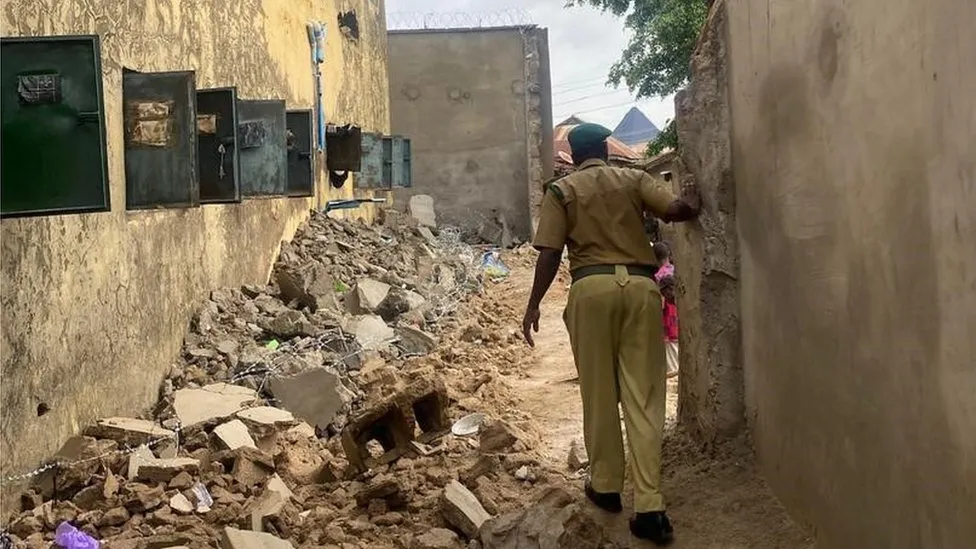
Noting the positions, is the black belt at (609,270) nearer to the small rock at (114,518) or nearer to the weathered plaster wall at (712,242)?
the weathered plaster wall at (712,242)

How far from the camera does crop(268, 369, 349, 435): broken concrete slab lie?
226 inches

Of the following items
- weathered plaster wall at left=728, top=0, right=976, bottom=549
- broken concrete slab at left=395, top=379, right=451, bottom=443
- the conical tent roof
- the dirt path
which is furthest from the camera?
the conical tent roof

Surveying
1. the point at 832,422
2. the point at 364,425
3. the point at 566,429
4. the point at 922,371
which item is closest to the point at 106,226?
the point at 364,425

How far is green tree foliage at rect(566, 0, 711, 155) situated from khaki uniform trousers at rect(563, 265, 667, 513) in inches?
421

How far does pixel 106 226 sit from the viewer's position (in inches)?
203

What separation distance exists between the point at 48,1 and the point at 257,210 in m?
4.10

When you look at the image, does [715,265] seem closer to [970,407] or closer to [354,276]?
[970,407]

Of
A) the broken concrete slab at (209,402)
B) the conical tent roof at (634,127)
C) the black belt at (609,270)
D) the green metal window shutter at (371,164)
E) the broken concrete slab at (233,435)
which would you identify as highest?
the conical tent roof at (634,127)

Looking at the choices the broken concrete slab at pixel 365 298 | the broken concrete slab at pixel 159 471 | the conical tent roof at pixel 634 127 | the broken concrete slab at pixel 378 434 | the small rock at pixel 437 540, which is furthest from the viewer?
the conical tent roof at pixel 634 127

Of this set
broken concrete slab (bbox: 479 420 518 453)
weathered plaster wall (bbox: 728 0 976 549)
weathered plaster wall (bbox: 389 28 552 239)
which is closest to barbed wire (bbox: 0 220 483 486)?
broken concrete slab (bbox: 479 420 518 453)

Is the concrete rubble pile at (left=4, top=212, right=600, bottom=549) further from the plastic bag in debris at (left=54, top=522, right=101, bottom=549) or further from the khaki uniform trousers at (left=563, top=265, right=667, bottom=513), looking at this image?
the khaki uniform trousers at (left=563, top=265, right=667, bottom=513)

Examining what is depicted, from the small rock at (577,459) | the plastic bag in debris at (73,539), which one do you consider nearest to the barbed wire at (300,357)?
the plastic bag in debris at (73,539)

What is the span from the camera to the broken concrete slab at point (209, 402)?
17.0 ft

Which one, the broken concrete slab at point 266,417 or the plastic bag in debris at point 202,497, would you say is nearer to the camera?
the plastic bag in debris at point 202,497
